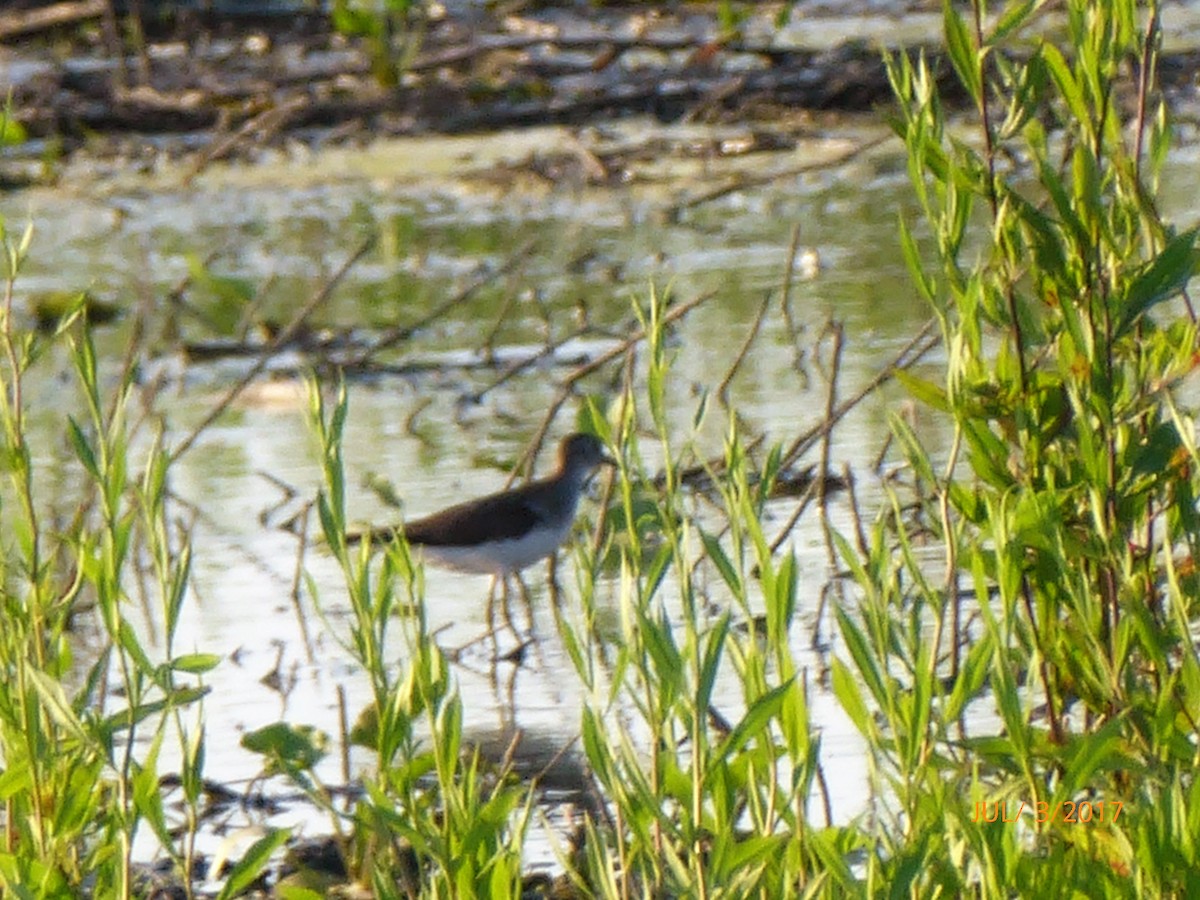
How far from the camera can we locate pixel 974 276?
272 cm


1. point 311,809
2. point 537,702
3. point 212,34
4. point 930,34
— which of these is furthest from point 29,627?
point 212,34

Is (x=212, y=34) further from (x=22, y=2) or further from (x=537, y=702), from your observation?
(x=537, y=702)

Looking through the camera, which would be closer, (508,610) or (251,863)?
(251,863)

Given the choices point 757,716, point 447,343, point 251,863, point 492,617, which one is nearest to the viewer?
point 757,716

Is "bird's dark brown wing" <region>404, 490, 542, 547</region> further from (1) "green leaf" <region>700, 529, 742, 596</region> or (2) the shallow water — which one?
(1) "green leaf" <region>700, 529, 742, 596</region>

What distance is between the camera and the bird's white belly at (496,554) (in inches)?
215

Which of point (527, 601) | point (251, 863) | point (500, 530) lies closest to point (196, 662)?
point (251, 863)
